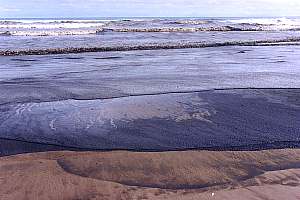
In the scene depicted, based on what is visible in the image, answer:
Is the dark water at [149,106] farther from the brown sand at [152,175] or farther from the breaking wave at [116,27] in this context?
the breaking wave at [116,27]

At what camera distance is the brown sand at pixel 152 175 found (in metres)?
4.08

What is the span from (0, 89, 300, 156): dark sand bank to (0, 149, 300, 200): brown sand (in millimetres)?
343

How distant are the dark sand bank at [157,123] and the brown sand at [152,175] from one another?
0.34 metres

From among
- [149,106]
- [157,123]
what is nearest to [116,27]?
[149,106]

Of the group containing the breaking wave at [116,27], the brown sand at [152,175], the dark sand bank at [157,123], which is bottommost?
the brown sand at [152,175]

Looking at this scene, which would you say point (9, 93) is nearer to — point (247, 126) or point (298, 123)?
point (247, 126)

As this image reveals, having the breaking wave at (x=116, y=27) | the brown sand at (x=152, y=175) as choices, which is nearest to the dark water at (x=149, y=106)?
the brown sand at (x=152, y=175)

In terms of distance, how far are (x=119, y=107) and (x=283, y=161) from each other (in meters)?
3.37

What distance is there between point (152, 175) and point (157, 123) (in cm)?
204

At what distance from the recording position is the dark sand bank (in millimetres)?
5594

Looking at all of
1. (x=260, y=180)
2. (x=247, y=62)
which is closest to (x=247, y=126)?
(x=260, y=180)

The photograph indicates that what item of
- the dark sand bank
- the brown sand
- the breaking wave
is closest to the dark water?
the dark sand bank

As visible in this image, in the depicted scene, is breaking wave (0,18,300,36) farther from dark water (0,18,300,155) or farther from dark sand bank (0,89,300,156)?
dark sand bank (0,89,300,156)

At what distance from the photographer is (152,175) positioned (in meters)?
4.55
